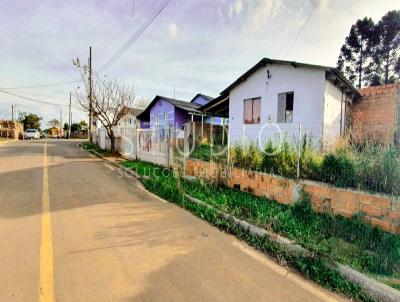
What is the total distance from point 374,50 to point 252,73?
18.0m

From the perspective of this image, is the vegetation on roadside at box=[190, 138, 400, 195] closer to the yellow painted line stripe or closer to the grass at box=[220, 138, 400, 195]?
the grass at box=[220, 138, 400, 195]

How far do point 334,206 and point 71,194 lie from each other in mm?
6258

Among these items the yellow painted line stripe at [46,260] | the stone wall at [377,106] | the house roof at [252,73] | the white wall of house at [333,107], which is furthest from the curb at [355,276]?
the house roof at [252,73]

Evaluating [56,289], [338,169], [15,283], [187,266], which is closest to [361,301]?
[187,266]

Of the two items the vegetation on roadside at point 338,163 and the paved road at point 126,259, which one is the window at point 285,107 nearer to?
the vegetation on roadside at point 338,163

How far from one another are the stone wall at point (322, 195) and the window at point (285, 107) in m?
7.01

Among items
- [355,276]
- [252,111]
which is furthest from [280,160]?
[252,111]

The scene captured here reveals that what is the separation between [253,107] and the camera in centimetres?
1518

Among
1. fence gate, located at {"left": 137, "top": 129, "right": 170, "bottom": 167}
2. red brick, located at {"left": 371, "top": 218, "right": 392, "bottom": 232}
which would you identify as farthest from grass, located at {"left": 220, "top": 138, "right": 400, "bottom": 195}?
fence gate, located at {"left": 137, "top": 129, "right": 170, "bottom": 167}

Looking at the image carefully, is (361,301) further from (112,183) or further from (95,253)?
(112,183)

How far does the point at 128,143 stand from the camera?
1560 centimetres

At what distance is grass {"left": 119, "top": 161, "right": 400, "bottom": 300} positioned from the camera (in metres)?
3.33

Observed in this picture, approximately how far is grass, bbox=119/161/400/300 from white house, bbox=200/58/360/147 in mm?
Result: 4952

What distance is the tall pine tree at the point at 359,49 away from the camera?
2538 centimetres
